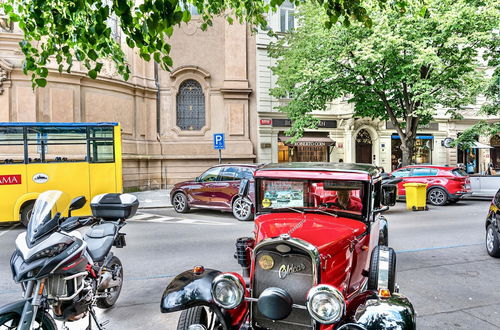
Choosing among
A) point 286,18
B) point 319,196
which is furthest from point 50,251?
point 286,18

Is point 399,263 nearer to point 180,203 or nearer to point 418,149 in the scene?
point 180,203

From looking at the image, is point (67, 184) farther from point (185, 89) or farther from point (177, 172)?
point (185, 89)

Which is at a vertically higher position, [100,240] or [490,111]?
[490,111]

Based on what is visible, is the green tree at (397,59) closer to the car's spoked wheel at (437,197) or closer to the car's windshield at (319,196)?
the car's spoked wheel at (437,197)

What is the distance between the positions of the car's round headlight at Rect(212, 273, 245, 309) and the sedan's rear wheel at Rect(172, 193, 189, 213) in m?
9.76

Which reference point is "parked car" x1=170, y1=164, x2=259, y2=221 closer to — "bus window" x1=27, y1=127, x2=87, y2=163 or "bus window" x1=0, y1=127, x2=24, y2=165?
"bus window" x1=27, y1=127, x2=87, y2=163

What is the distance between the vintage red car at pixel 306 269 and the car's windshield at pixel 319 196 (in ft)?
0.03

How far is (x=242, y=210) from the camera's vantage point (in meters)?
11.0

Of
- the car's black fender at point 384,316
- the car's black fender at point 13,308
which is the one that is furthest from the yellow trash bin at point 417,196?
the car's black fender at point 13,308

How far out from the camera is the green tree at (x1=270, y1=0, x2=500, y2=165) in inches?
562

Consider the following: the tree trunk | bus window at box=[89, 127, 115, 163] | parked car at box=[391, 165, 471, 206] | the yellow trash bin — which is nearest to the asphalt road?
the yellow trash bin

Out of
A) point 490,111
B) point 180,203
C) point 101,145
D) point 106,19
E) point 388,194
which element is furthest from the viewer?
point 490,111

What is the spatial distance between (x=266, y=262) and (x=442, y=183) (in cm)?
1358

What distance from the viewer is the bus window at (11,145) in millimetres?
9625
